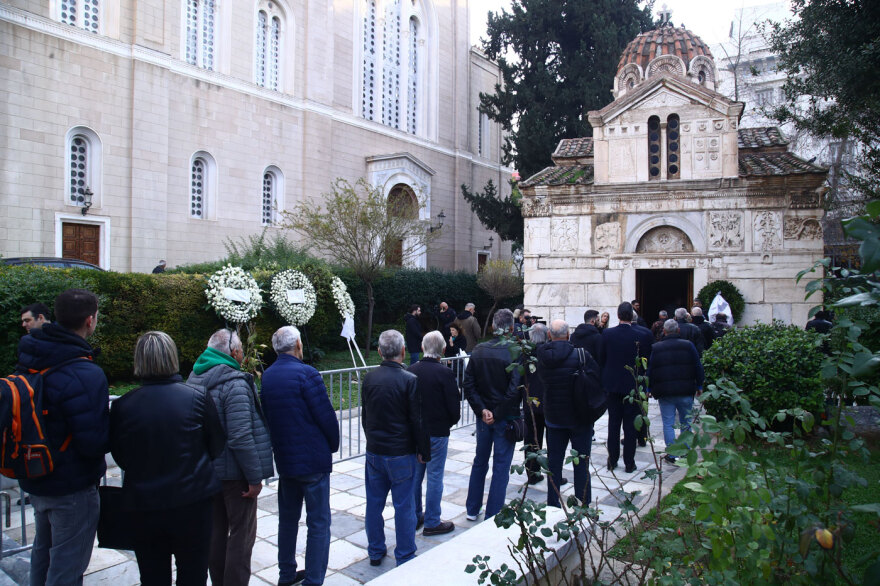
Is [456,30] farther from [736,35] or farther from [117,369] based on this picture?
[117,369]

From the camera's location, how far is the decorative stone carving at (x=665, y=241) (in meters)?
14.4

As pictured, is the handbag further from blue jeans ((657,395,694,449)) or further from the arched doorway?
the arched doorway

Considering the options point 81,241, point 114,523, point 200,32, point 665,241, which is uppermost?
point 200,32

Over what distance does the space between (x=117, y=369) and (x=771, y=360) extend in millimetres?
11425

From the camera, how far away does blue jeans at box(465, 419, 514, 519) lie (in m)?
5.41

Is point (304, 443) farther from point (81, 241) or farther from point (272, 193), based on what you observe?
point (272, 193)

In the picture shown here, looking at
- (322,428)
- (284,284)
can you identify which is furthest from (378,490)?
(284,284)

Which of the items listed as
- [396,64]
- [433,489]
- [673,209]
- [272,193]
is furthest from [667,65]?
[396,64]

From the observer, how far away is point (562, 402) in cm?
553

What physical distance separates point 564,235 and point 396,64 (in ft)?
59.4

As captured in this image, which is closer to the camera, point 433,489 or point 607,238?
point 433,489

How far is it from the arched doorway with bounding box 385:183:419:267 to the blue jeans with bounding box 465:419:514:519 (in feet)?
47.0

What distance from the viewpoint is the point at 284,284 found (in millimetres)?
13984

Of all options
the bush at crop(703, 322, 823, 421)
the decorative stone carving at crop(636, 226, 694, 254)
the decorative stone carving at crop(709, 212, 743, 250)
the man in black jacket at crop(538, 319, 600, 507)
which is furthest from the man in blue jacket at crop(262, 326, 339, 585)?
the decorative stone carving at crop(709, 212, 743, 250)
